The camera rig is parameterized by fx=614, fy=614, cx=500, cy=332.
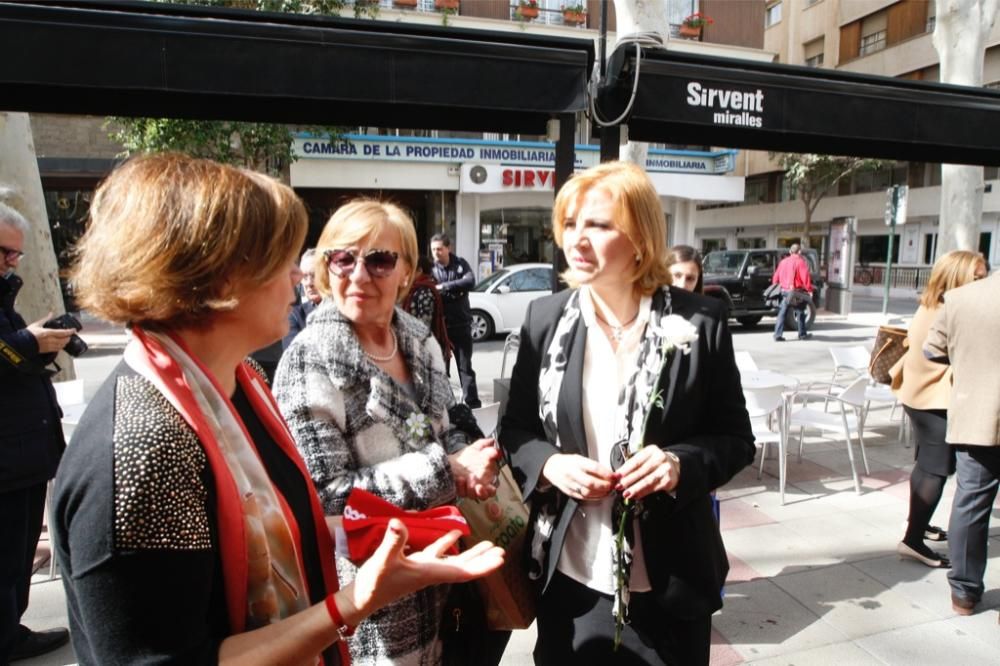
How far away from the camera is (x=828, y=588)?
3.21 m

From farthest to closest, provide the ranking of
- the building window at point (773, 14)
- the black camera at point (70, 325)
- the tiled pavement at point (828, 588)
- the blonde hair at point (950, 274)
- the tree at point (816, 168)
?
the building window at point (773, 14) < the tree at point (816, 168) < the blonde hair at point (950, 274) < the tiled pavement at point (828, 588) < the black camera at point (70, 325)

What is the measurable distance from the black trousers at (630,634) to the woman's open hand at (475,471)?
313mm

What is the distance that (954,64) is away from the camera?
28.2 feet

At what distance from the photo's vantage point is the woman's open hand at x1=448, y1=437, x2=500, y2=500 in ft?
5.35

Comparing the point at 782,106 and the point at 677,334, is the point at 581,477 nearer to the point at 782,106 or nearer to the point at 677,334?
the point at 677,334

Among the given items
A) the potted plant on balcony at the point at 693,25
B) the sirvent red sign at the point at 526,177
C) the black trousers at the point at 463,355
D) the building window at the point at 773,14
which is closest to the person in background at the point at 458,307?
the black trousers at the point at 463,355

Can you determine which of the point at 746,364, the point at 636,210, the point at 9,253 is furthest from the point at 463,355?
the point at 636,210

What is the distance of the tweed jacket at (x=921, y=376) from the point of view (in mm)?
3333

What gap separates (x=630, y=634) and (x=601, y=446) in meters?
0.47

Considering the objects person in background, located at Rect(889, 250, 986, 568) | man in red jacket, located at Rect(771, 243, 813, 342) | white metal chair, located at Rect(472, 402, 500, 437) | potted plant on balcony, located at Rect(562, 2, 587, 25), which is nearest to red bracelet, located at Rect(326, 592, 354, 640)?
white metal chair, located at Rect(472, 402, 500, 437)

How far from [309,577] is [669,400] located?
921 mm

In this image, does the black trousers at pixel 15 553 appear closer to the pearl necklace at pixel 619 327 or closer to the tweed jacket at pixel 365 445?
the tweed jacket at pixel 365 445

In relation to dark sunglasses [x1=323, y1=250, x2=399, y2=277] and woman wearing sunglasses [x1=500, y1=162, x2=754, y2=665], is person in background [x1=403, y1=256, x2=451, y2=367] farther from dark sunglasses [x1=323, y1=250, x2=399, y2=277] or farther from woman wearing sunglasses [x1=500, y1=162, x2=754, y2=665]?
woman wearing sunglasses [x1=500, y1=162, x2=754, y2=665]

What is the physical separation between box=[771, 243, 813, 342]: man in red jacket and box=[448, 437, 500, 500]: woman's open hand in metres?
12.4
